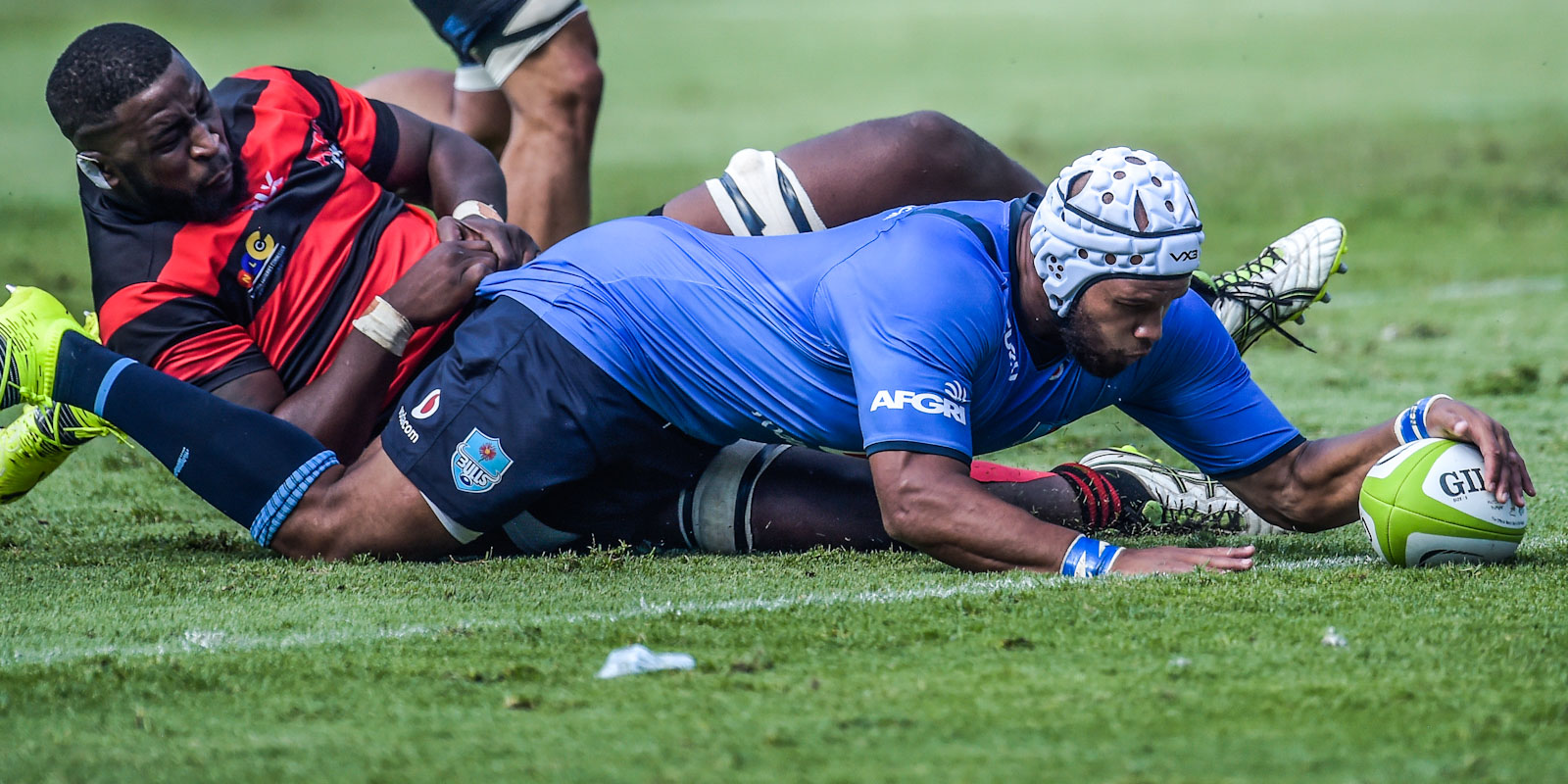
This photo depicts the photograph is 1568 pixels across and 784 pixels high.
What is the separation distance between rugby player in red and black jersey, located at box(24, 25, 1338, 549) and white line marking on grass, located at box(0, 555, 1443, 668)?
0.70 meters

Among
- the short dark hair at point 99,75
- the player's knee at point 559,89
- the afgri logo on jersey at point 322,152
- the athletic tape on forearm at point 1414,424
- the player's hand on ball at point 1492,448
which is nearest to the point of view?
the player's hand on ball at point 1492,448

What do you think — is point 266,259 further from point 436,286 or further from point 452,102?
point 452,102

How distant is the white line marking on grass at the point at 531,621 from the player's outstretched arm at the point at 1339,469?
30 centimetres

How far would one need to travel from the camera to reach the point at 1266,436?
4332mm

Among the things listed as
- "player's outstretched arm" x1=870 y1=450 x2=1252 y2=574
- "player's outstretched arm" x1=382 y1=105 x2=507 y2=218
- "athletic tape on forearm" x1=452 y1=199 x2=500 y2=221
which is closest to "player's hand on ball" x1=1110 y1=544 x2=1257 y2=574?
"player's outstretched arm" x1=870 y1=450 x2=1252 y2=574

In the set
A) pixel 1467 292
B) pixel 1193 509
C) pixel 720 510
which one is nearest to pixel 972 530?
pixel 720 510

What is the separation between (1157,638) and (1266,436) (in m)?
1.25

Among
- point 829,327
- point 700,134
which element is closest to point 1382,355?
point 829,327

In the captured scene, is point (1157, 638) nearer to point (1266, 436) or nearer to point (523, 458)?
point (1266, 436)

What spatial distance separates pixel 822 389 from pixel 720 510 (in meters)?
0.57

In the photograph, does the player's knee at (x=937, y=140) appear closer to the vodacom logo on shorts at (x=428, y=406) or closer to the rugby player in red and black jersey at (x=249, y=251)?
the rugby player in red and black jersey at (x=249, y=251)

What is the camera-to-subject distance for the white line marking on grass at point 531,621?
3369 mm

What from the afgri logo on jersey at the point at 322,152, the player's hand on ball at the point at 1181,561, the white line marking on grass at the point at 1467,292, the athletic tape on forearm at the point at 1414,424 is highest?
the afgri logo on jersey at the point at 322,152

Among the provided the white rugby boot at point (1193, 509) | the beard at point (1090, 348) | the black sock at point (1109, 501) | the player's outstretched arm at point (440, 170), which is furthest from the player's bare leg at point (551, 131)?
the beard at point (1090, 348)
